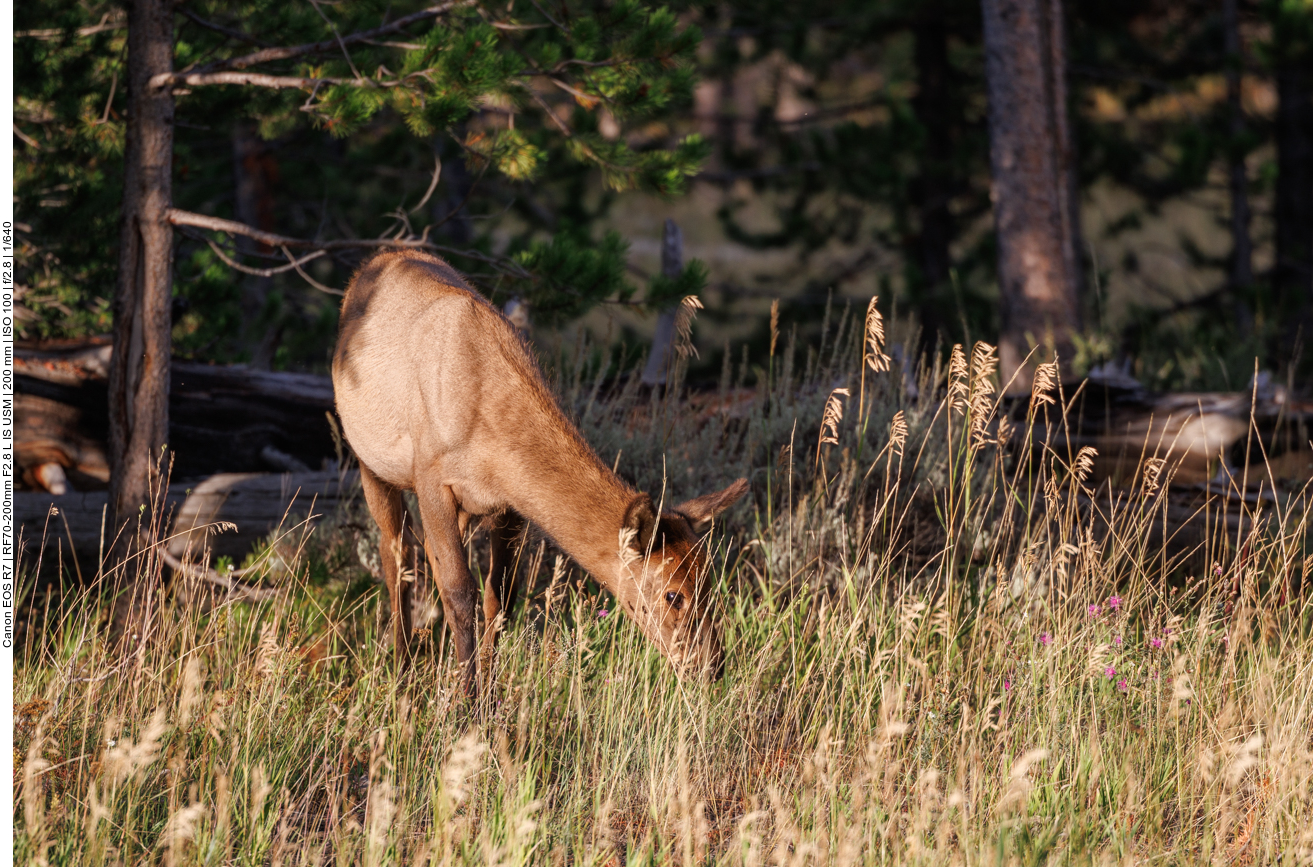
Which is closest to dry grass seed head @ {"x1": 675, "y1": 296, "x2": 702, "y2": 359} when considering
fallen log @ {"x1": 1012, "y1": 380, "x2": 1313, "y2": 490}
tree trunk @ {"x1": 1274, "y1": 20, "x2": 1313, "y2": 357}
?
fallen log @ {"x1": 1012, "y1": 380, "x2": 1313, "y2": 490}

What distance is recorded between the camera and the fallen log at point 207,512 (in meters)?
6.46

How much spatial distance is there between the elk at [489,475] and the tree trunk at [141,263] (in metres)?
1.01

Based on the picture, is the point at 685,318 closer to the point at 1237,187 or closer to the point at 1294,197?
the point at 1237,187

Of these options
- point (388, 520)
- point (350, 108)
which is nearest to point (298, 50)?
point (350, 108)

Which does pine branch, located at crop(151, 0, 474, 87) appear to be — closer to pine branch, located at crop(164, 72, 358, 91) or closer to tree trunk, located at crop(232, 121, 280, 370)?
pine branch, located at crop(164, 72, 358, 91)

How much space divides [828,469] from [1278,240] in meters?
9.53

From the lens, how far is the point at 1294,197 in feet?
44.4

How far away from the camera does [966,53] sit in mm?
15375

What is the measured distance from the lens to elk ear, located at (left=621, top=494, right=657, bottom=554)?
4.34 metres

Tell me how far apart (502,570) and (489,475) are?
0.82 m

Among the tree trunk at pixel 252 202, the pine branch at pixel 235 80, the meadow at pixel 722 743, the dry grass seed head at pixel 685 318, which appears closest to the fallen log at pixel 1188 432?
the meadow at pixel 722 743

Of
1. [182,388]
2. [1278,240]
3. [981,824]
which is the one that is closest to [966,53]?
[1278,240]

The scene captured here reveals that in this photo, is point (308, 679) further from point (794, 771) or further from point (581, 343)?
point (581, 343)

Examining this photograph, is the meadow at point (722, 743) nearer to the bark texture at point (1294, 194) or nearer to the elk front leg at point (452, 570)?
the elk front leg at point (452, 570)
